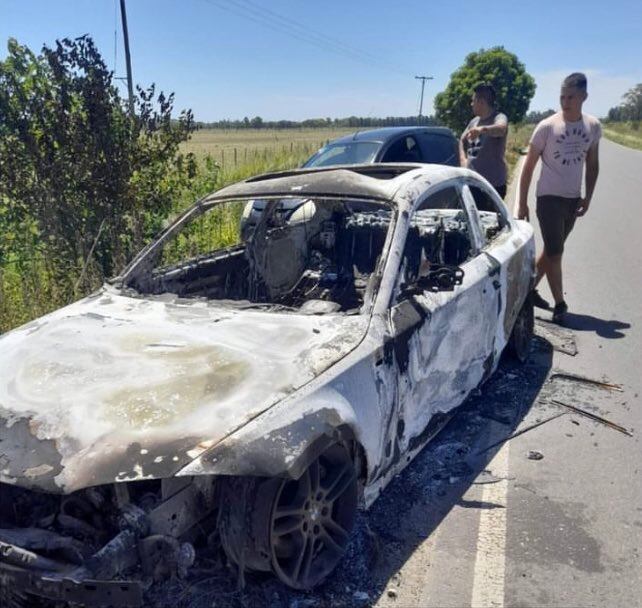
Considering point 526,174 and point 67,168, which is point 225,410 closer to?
point 67,168

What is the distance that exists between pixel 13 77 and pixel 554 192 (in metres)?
4.99

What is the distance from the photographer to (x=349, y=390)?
→ 8.82 ft

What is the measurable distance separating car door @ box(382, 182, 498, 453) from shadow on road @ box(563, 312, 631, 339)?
87.7 inches

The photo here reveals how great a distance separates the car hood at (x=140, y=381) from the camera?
7.26 ft

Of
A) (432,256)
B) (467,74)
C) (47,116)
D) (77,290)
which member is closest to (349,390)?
(432,256)

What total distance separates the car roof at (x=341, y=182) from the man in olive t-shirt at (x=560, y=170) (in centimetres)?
217

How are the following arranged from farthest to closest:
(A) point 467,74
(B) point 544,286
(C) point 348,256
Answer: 1. (A) point 467,74
2. (B) point 544,286
3. (C) point 348,256

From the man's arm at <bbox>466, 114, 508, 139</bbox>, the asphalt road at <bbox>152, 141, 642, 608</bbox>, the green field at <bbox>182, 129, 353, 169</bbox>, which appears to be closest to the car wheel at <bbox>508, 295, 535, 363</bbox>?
the asphalt road at <bbox>152, 141, 642, 608</bbox>

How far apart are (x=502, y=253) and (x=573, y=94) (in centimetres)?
237

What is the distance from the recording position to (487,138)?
7.34 meters

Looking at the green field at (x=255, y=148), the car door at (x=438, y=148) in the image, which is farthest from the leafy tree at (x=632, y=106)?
the car door at (x=438, y=148)

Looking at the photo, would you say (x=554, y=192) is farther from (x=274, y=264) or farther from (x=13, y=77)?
(x=13, y=77)

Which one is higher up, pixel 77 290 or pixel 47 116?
pixel 47 116

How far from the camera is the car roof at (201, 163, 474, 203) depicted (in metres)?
3.67
